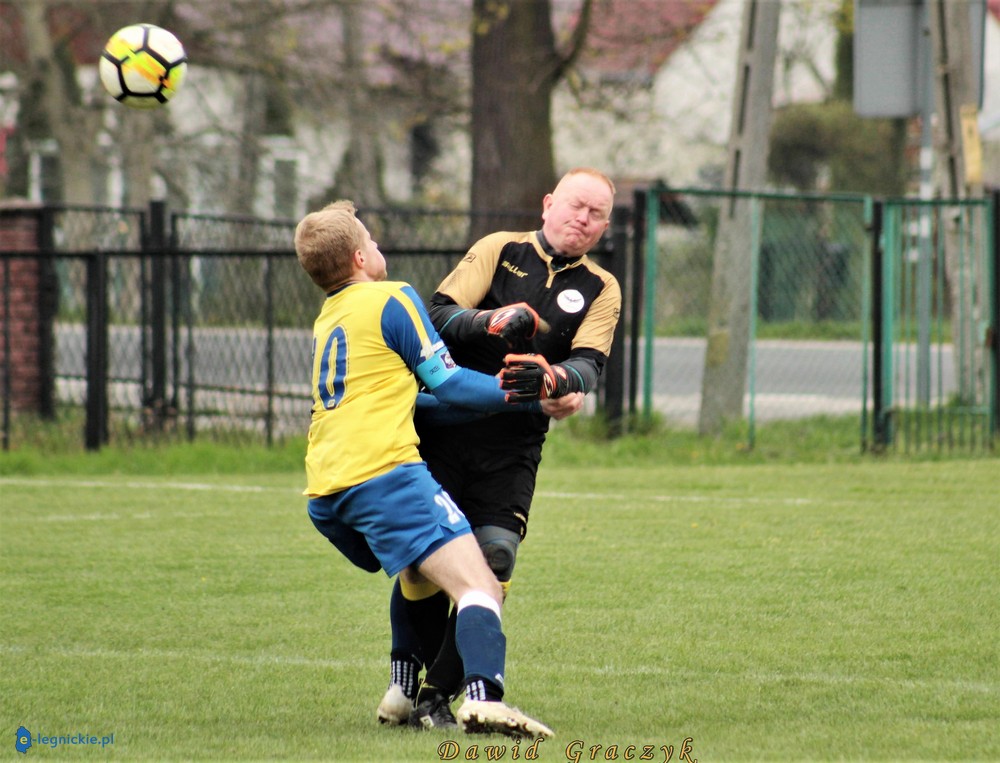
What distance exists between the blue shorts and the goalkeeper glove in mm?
373

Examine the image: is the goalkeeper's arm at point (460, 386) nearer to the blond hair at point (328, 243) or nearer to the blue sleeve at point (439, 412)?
the blue sleeve at point (439, 412)

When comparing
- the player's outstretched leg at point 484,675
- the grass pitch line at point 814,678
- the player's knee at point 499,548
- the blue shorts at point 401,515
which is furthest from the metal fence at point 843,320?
the player's outstretched leg at point 484,675

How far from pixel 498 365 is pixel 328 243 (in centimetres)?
74

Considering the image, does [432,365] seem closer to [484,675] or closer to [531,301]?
[531,301]

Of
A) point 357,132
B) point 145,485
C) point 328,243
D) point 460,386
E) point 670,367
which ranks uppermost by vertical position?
point 357,132

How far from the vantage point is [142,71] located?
24.7 feet

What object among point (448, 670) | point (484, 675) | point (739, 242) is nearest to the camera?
point (484, 675)

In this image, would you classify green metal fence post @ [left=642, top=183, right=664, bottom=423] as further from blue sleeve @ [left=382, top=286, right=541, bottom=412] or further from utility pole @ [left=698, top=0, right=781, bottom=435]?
blue sleeve @ [left=382, top=286, right=541, bottom=412]

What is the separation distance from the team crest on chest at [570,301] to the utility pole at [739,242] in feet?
26.9

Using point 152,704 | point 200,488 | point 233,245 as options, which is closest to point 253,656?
point 152,704

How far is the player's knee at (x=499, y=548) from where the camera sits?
4.62 m

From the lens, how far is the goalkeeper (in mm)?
4660

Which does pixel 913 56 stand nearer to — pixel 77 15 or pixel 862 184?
pixel 77 15

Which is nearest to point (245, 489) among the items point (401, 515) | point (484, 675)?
point (401, 515)
